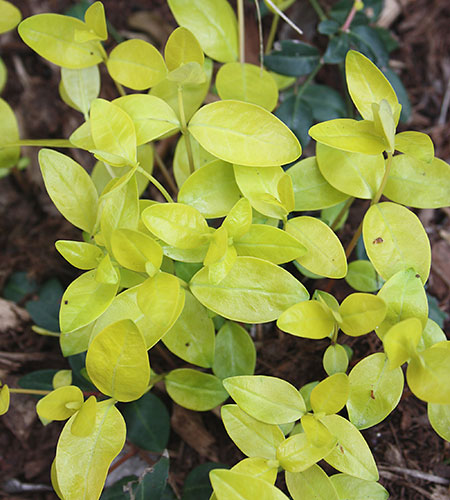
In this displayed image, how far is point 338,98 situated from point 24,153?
3.11 feet

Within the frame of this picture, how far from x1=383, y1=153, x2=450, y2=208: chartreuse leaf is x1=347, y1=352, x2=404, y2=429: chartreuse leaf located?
1.02 ft

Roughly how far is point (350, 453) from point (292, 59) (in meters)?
0.91

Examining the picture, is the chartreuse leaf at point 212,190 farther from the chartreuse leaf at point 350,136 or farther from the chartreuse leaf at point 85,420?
the chartreuse leaf at point 85,420

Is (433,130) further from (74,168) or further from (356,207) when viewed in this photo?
(74,168)

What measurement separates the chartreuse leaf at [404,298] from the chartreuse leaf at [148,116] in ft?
1.58

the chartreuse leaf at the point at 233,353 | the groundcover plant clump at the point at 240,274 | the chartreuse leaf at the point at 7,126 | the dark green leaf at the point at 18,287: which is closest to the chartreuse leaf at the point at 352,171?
the groundcover plant clump at the point at 240,274

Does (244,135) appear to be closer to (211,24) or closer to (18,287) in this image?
(211,24)

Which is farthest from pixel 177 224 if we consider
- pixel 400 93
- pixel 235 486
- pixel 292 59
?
pixel 400 93

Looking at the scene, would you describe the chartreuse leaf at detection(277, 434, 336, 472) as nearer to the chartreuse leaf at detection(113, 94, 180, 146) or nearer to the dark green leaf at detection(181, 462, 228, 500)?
the dark green leaf at detection(181, 462, 228, 500)

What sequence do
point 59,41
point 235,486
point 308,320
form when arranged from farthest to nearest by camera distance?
point 59,41, point 308,320, point 235,486

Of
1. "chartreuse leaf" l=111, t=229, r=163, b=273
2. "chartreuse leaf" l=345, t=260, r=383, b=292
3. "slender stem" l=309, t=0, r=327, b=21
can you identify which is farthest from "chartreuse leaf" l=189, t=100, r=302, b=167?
"slender stem" l=309, t=0, r=327, b=21

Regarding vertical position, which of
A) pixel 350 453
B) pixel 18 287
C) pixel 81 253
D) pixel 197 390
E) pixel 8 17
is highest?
pixel 8 17

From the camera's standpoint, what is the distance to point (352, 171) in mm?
899

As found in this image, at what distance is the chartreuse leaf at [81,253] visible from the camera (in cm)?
80
